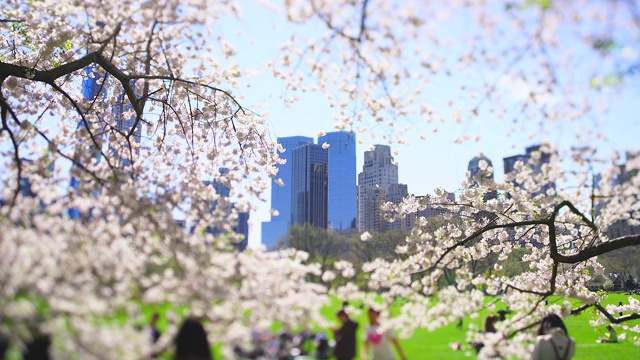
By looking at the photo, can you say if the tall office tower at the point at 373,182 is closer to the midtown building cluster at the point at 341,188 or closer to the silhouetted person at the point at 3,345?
the midtown building cluster at the point at 341,188

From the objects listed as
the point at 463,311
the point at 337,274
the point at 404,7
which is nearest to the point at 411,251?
the point at 463,311

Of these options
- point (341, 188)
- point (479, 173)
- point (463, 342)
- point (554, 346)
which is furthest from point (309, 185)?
point (554, 346)

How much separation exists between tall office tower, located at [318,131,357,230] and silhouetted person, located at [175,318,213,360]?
4249mm

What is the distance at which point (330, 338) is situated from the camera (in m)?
5.16

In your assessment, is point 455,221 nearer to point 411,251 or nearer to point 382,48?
point 411,251

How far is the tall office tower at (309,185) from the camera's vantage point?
7.72m

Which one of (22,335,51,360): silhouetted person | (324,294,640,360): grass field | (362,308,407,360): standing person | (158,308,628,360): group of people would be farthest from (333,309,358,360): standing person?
(22,335,51,360): silhouetted person

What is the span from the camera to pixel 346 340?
4980 mm

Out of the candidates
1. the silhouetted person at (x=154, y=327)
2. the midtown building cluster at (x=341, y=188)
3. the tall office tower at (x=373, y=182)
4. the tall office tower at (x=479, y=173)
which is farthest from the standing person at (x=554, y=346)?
the silhouetted person at (x=154, y=327)

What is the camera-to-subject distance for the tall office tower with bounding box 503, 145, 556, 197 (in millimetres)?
6578

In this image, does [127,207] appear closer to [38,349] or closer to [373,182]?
[38,349]

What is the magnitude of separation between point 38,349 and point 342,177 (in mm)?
6308

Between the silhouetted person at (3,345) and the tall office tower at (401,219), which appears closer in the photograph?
the silhouetted person at (3,345)

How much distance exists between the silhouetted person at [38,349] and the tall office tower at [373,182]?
5.69 meters
